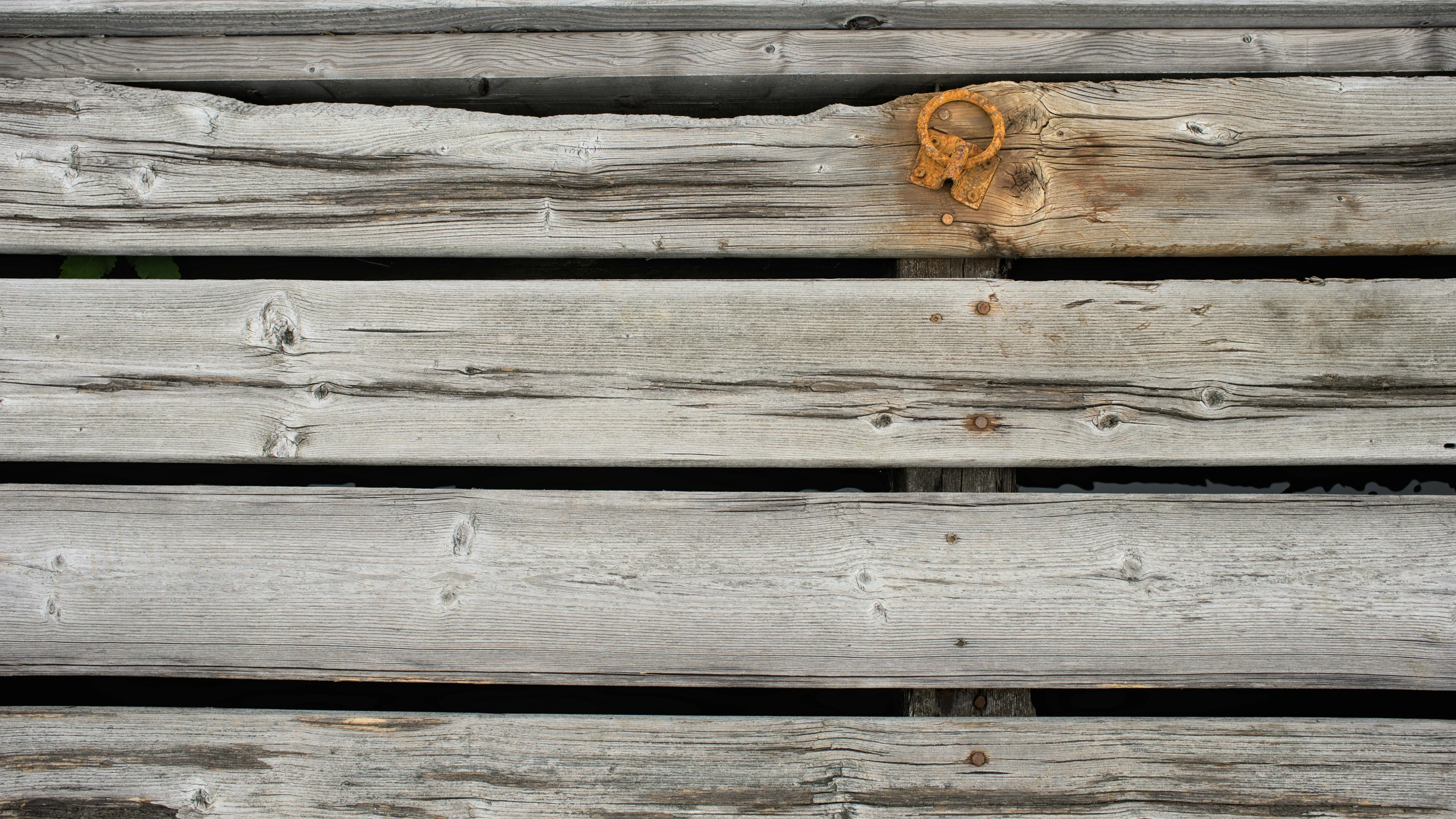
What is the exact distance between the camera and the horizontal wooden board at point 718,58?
4.97 ft

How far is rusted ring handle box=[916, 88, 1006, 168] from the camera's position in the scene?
4.41 feet

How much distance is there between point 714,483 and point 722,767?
2.11 ft

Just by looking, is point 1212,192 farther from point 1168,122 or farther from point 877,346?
point 877,346

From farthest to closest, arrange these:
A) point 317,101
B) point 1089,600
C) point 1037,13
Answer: point 317,101
point 1037,13
point 1089,600

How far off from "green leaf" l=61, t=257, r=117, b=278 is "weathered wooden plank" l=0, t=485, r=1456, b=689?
474 millimetres

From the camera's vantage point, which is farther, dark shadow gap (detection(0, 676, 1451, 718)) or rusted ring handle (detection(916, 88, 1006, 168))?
dark shadow gap (detection(0, 676, 1451, 718))

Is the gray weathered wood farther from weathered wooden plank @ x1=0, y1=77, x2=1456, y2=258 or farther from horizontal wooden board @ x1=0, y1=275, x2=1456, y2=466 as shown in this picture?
horizontal wooden board @ x1=0, y1=275, x2=1456, y2=466

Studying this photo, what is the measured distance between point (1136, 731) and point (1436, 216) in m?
1.16

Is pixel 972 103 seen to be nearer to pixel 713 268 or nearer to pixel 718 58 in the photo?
pixel 718 58

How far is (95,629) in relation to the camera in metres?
1.42

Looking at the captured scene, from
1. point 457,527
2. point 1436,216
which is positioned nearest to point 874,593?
point 457,527

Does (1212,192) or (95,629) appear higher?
(1212,192)

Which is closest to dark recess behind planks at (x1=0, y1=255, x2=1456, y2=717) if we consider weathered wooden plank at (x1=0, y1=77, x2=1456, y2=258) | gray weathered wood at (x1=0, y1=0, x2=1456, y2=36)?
weathered wooden plank at (x1=0, y1=77, x2=1456, y2=258)

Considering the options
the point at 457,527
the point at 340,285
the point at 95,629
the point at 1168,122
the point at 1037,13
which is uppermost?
the point at 1037,13
